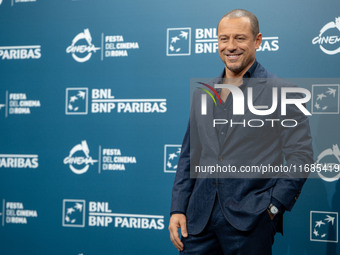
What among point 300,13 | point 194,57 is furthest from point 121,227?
point 300,13

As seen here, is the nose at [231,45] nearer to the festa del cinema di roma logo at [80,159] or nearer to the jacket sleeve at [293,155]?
the jacket sleeve at [293,155]

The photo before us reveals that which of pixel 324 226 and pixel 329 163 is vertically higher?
pixel 329 163

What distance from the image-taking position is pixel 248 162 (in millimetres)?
2223

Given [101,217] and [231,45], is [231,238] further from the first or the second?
[101,217]

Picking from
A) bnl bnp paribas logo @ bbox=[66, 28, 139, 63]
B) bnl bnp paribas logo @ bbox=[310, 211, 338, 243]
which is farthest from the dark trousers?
bnl bnp paribas logo @ bbox=[66, 28, 139, 63]

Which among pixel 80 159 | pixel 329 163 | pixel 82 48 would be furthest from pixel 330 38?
pixel 80 159

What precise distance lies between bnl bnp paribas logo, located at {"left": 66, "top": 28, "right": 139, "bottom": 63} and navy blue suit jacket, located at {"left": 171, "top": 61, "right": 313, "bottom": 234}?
4.40ft

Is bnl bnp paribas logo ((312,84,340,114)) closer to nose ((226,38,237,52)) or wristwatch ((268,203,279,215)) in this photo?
nose ((226,38,237,52))

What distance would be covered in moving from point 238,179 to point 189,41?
1.45m

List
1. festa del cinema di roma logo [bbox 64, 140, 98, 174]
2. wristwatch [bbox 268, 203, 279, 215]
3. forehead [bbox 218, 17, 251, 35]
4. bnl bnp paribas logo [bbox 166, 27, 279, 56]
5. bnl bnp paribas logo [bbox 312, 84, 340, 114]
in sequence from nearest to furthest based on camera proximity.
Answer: wristwatch [bbox 268, 203, 279, 215] → forehead [bbox 218, 17, 251, 35] → bnl bnp paribas logo [bbox 312, 84, 340, 114] → bnl bnp paribas logo [bbox 166, 27, 279, 56] → festa del cinema di roma logo [bbox 64, 140, 98, 174]

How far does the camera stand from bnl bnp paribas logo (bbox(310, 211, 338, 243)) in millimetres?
3002

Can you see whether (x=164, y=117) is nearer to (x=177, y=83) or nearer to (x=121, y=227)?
(x=177, y=83)

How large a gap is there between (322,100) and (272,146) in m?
0.93

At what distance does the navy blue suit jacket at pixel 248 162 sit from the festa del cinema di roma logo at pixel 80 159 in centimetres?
137
